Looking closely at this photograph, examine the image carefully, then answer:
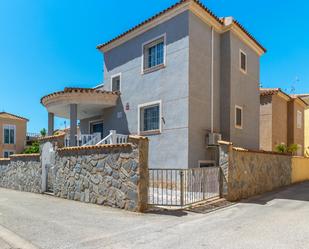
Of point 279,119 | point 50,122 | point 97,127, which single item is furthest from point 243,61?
point 50,122

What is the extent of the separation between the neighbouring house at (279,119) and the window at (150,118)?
37.0 ft

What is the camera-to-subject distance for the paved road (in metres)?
5.71

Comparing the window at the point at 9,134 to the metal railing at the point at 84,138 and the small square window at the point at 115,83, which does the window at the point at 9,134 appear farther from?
the metal railing at the point at 84,138

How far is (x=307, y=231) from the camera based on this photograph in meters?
6.60

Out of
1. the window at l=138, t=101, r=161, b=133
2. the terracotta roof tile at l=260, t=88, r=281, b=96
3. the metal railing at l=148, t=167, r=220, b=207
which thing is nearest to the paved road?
the metal railing at l=148, t=167, r=220, b=207

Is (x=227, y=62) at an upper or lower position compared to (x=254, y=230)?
upper

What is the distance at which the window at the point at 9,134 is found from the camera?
38347 mm

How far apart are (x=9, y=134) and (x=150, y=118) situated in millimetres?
31595

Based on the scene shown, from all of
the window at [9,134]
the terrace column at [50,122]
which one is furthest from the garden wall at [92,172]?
the window at [9,134]

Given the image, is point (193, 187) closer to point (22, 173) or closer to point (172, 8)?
point (172, 8)

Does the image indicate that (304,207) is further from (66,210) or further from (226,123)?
(66,210)

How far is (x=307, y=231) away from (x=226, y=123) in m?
8.14

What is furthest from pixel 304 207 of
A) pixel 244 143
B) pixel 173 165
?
pixel 244 143

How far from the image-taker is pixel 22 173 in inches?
600
